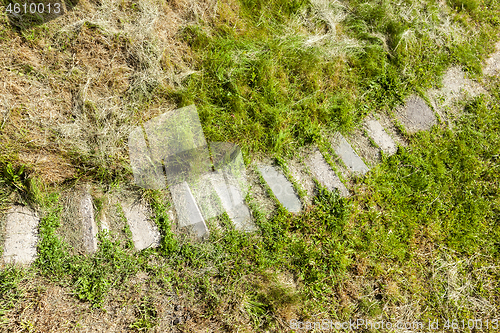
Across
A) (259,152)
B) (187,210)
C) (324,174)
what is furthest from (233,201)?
(324,174)

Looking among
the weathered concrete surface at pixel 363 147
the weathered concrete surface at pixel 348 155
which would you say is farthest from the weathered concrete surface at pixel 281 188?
the weathered concrete surface at pixel 363 147

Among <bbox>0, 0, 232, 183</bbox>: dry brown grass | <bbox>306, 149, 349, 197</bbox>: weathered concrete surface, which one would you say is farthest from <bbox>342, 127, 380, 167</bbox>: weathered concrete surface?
<bbox>0, 0, 232, 183</bbox>: dry brown grass

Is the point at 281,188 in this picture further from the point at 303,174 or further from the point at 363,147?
the point at 363,147

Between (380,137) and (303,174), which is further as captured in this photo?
(380,137)

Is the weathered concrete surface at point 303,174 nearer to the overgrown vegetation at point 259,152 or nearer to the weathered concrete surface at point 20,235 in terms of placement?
the overgrown vegetation at point 259,152

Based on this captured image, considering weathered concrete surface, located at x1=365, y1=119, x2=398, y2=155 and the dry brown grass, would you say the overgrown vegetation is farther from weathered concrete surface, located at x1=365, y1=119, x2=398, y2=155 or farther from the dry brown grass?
weathered concrete surface, located at x1=365, y1=119, x2=398, y2=155

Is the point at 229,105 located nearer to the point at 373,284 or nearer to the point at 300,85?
the point at 300,85

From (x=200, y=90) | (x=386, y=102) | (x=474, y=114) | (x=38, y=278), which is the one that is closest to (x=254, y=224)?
(x=200, y=90)

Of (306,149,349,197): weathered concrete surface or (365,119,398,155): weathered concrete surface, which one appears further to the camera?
(365,119,398,155): weathered concrete surface
